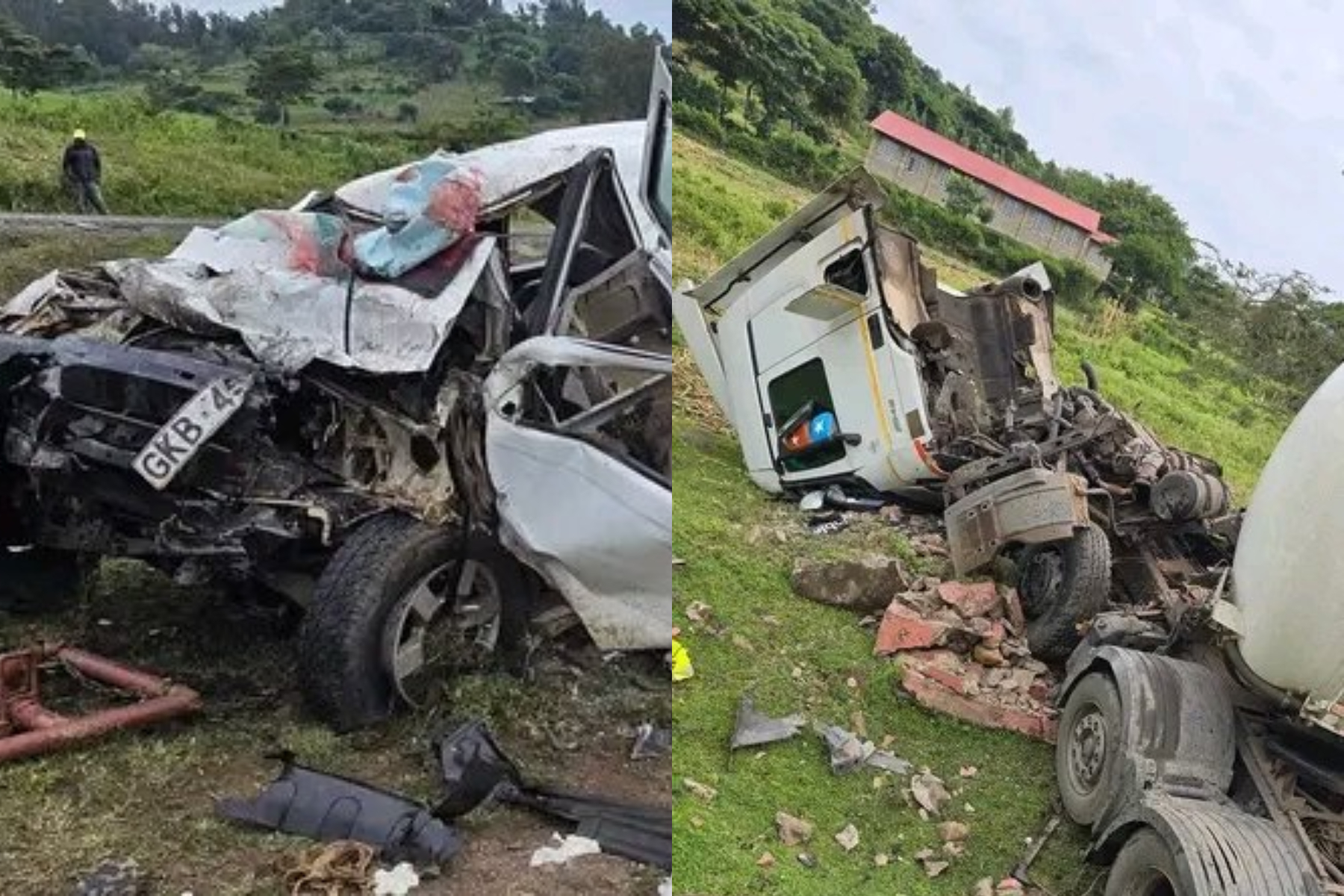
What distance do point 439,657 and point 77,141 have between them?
13.2 meters

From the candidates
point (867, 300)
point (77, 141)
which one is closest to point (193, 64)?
point (77, 141)

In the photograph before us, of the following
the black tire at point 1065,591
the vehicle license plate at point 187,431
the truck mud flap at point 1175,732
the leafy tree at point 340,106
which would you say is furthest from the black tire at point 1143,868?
the leafy tree at point 340,106

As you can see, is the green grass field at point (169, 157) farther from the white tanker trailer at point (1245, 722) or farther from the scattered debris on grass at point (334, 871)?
the scattered debris on grass at point (334, 871)

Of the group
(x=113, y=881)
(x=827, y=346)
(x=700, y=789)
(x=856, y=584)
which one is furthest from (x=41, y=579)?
(x=827, y=346)

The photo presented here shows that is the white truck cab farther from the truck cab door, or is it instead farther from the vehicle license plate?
the vehicle license plate

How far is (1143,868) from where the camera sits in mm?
3932

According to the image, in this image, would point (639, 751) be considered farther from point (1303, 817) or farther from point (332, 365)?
point (1303, 817)

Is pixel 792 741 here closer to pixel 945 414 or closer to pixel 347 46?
pixel 945 414

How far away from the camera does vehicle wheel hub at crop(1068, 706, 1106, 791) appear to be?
4.75 metres

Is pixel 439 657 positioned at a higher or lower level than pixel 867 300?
lower

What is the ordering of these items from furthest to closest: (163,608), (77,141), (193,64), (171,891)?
1. (193,64)
2. (77,141)
3. (163,608)
4. (171,891)

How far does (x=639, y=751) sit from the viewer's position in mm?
4148

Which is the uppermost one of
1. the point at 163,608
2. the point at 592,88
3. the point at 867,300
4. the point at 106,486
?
the point at 592,88

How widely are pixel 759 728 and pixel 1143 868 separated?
1.63m
